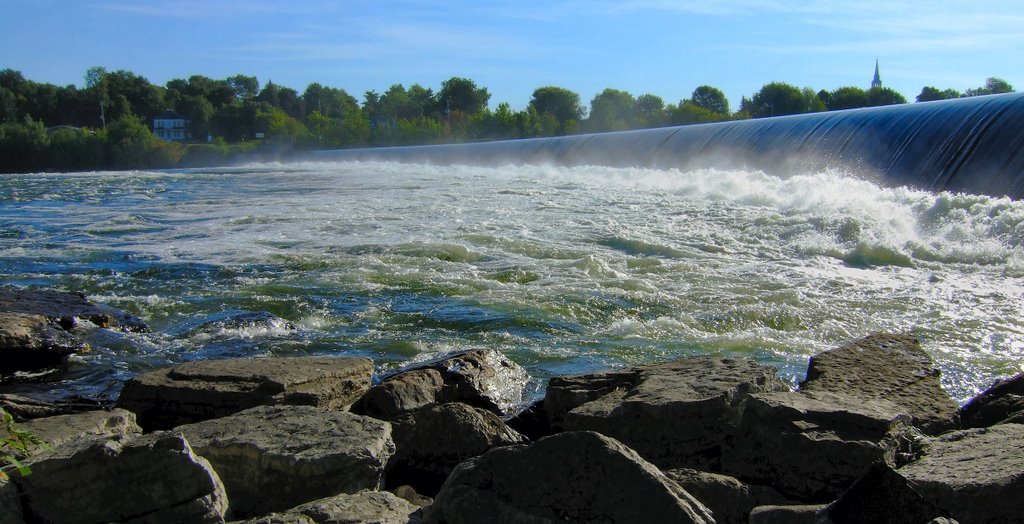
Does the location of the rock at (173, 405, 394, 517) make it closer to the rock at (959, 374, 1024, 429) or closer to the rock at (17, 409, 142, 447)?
the rock at (17, 409, 142, 447)

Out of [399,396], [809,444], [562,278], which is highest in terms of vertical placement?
[809,444]

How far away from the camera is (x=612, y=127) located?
80.3 meters

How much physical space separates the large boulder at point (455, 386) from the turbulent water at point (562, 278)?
315 mm

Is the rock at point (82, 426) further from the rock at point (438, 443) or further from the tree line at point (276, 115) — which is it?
the tree line at point (276, 115)

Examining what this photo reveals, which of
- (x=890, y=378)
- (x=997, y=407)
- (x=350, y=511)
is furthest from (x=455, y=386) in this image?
(x=997, y=407)

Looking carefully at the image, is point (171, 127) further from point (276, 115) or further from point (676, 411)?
point (676, 411)

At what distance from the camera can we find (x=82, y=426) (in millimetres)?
4363

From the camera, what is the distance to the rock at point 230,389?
5.01m

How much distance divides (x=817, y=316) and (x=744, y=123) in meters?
21.2

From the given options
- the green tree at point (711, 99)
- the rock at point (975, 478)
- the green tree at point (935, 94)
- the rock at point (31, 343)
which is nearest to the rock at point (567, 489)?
the rock at point (975, 478)

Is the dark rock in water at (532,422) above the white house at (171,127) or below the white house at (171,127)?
below

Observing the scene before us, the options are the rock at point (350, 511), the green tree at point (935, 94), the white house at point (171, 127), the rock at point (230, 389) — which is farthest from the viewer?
the white house at point (171, 127)

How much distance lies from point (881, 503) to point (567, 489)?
3.54ft

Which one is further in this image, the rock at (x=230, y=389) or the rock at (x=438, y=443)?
the rock at (x=230, y=389)
